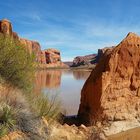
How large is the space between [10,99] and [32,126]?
3.73 feet

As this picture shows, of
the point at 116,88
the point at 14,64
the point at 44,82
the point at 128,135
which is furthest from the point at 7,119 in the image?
the point at 44,82

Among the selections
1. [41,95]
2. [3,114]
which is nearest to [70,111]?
[41,95]

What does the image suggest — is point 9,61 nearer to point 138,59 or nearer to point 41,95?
point 41,95

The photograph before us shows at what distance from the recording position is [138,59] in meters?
16.0

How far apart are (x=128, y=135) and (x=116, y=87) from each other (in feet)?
7.55

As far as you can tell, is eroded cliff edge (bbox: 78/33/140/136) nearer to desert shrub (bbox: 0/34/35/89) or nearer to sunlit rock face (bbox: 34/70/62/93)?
sunlit rock face (bbox: 34/70/62/93)

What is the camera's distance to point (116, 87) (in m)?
15.1

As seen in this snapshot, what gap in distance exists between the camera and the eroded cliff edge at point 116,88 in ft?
47.4

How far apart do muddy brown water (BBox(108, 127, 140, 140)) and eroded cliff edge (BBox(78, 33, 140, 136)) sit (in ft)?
1.19

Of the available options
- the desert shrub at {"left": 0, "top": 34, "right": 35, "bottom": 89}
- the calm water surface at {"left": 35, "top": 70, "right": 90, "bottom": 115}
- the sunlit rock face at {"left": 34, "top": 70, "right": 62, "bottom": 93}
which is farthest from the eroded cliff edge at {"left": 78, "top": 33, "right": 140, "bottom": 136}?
the desert shrub at {"left": 0, "top": 34, "right": 35, "bottom": 89}

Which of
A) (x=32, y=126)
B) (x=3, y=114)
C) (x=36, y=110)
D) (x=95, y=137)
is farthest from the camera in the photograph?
(x=95, y=137)

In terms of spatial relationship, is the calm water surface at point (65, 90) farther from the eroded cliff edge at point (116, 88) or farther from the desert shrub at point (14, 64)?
the eroded cliff edge at point (116, 88)

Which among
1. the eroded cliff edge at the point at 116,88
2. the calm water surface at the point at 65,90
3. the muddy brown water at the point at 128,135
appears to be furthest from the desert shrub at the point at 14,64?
the muddy brown water at the point at 128,135

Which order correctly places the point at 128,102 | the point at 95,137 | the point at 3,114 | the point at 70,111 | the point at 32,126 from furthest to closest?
the point at 70,111 < the point at 128,102 < the point at 95,137 < the point at 32,126 < the point at 3,114
